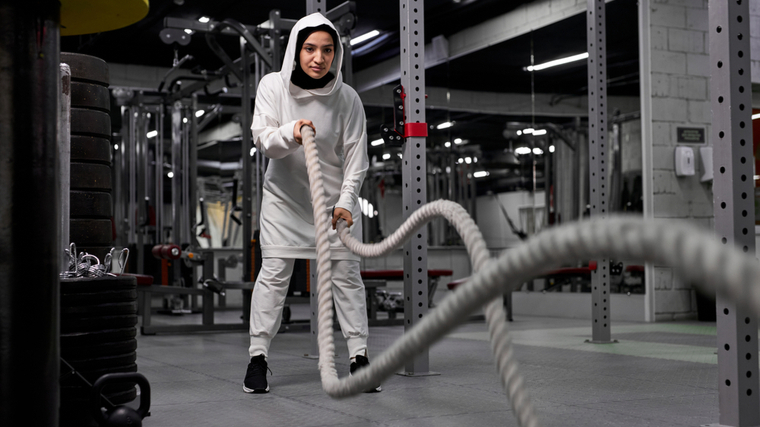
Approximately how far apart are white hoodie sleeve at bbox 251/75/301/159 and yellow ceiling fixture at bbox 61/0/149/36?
92 cm

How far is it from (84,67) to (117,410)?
1133mm

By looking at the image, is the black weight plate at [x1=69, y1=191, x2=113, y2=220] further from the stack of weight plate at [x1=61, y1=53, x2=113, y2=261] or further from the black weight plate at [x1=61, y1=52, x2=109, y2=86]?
the black weight plate at [x1=61, y1=52, x2=109, y2=86]

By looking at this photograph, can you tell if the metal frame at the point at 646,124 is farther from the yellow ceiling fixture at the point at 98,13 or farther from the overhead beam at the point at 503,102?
the yellow ceiling fixture at the point at 98,13

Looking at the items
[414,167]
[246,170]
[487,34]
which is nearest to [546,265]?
[414,167]

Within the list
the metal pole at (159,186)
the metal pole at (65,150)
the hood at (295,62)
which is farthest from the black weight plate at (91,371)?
the metal pole at (159,186)

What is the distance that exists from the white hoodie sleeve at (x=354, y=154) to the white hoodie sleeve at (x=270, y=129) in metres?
0.24

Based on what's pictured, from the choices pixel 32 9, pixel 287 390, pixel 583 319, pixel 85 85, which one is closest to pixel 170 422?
pixel 287 390

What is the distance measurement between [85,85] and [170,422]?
109 centimetres

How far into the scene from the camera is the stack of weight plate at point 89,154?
7.64ft

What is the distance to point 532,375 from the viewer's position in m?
3.12

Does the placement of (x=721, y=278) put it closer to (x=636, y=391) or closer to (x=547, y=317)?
(x=636, y=391)

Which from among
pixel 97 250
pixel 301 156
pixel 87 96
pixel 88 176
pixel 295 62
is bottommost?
pixel 97 250

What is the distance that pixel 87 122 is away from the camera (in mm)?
2334

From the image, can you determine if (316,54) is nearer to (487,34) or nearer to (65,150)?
(65,150)
